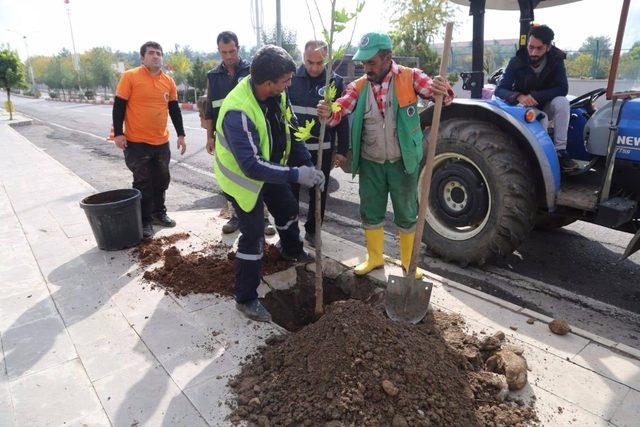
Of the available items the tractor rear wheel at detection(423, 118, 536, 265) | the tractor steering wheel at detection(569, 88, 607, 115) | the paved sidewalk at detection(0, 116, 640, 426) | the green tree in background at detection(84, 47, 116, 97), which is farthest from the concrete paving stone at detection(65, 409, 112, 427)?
the green tree in background at detection(84, 47, 116, 97)

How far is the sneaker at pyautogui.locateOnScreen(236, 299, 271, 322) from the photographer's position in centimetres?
307

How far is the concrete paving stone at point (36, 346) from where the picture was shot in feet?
8.61

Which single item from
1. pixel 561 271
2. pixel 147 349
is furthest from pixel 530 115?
pixel 147 349

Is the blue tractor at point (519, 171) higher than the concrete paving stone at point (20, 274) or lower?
higher

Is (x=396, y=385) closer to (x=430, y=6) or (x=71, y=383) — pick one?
(x=71, y=383)

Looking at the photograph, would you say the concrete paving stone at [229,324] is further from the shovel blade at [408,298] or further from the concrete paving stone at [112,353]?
the shovel blade at [408,298]

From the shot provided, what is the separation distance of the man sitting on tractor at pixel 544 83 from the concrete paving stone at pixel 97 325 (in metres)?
3.89

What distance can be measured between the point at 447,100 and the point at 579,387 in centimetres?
204

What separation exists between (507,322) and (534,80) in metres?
2.42

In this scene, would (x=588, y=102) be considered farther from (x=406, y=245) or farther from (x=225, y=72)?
(x=225, y=72)

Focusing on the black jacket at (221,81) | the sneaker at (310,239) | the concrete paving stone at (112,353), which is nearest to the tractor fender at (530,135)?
the sneaker at (310,239)

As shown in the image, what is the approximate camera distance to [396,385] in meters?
2.22

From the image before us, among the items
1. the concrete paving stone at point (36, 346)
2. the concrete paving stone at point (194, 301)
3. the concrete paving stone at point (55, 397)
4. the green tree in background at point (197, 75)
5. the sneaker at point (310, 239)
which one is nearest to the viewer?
the concrete paving stone at point (55, 397)

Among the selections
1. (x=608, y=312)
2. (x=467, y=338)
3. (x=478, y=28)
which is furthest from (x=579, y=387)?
A: (x=478, y=28)
